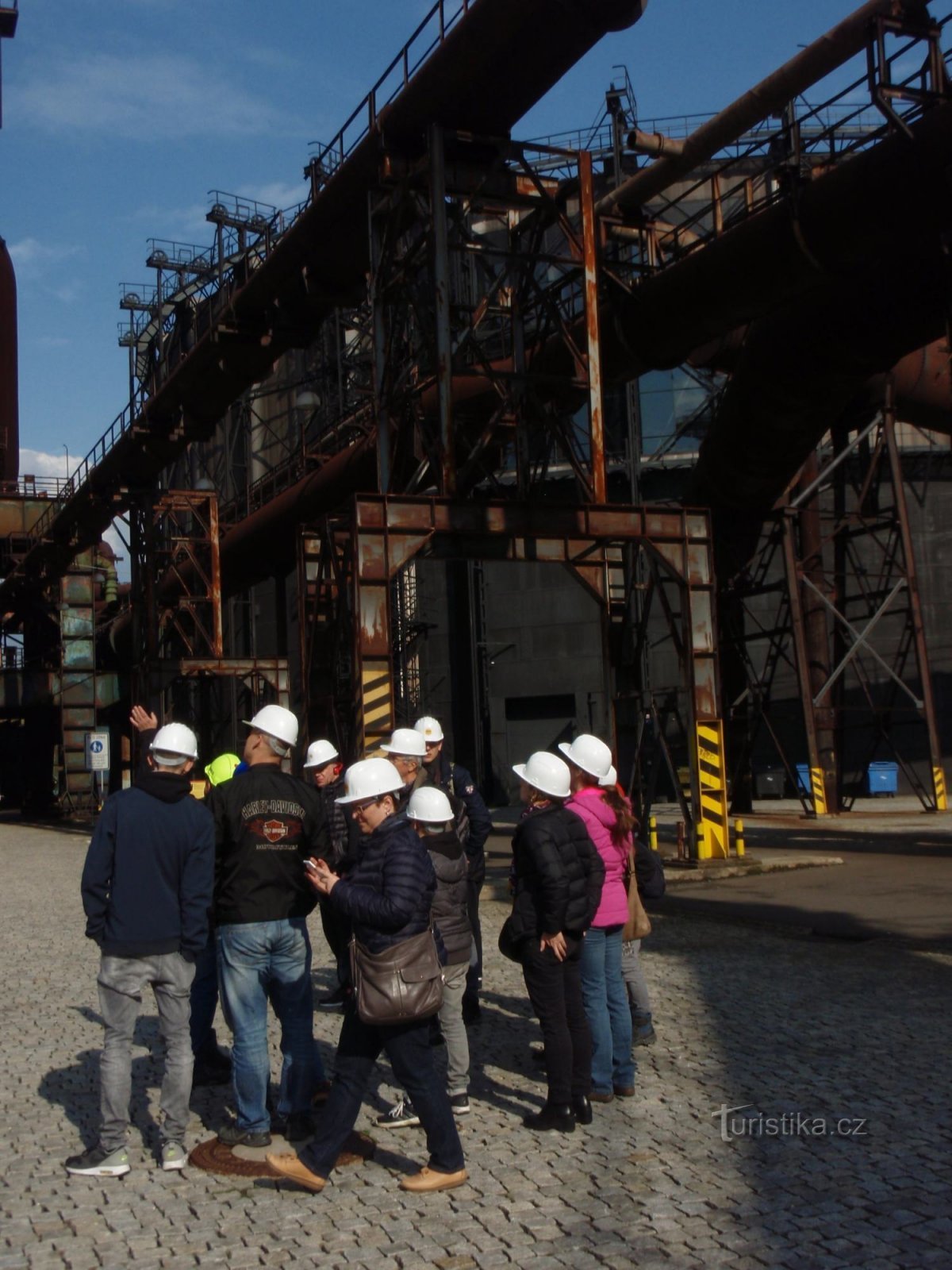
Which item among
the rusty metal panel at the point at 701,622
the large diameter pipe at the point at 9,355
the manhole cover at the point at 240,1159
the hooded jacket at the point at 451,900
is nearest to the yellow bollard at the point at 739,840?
the rusty metal panel at the point at 701,622

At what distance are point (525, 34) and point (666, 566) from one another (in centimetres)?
652

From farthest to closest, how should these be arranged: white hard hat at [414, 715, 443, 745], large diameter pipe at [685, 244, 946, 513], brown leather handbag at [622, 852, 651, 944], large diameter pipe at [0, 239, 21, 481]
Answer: large diameter pipe at [0, 239, 21, 481] → large diameter pipe at [685, 244, 946, 513] → white hard hat at [414, 715, 443, 745] → brown leather handbag at [622, 852, 651, 944]

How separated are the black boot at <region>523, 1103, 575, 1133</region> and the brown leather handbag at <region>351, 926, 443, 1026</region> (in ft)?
3.76

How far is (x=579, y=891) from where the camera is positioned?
5770 millimetres

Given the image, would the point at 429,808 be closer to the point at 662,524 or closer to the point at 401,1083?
the point at 401,1083

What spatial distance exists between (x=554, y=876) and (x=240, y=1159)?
184 centimetres

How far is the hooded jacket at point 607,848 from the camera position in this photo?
20.4 ft

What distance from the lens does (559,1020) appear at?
5.75 m

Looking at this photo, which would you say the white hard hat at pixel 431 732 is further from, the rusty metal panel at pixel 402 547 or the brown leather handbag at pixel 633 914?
the rusty metal panel at pixel 402 547

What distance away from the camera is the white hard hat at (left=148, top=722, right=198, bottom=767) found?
18.2 feet

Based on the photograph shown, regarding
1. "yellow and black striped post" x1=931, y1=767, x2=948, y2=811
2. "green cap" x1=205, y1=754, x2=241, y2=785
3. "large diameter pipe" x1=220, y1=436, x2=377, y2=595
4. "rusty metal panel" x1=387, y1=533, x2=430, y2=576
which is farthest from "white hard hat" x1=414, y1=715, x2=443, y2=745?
"yellow and black striped post" x1=931, y1=767, x2=948, y2=811

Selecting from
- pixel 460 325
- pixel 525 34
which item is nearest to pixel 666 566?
pixel 460 325

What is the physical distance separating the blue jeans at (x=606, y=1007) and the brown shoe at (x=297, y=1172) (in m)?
1.63

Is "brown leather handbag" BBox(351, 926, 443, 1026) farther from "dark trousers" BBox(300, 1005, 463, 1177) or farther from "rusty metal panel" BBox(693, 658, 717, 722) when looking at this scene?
"rusty metal panel" BBox(693, 658, 717, 722)
